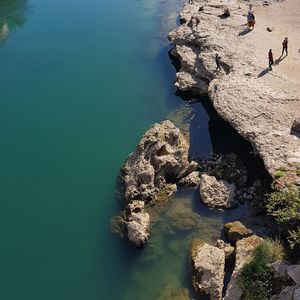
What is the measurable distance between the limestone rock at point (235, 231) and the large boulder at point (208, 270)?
1.46 m

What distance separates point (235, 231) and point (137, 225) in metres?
6.45

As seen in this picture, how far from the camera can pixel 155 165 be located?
106 feet

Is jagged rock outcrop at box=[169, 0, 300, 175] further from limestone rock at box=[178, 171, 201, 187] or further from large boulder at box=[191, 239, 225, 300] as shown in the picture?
large boulder at box=[191, 239, 225, 300]

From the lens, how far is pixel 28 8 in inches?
2773

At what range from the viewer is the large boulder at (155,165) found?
1243 inches

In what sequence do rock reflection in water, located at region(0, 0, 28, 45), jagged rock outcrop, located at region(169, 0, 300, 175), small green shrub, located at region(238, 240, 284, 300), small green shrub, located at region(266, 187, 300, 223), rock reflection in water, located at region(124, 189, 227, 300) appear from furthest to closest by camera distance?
rock reflection in water, located at region(0, 0, 28, 45), jagged rock outcrop, located at region(169, 0, 300, 175), rock reflection in water, located at region(124, 189, 227, 300), small green shrub, located at region(266, 187, 300, 223), small green shrub, located at region(238, 240, 284, 300)

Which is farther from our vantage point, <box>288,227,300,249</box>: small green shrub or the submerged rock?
the submerged rock

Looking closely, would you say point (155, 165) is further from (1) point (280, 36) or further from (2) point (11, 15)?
(2) point (11, 15)

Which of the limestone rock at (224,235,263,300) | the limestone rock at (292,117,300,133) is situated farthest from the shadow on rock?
the limestone rock at (224,235,263,300)

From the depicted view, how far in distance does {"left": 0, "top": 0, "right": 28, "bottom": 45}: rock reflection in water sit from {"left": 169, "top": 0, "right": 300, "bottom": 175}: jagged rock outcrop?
87.3ft

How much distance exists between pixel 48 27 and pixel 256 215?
46.3m

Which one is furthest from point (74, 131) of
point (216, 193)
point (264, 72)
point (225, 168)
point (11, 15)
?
point (11, 15)

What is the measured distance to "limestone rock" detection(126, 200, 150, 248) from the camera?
2839cm

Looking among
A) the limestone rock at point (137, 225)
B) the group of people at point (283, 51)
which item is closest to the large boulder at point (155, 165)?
the limestone rock at point (137, 225)
